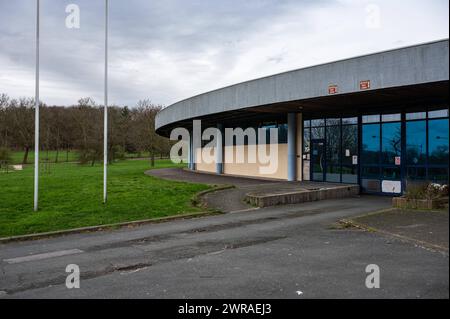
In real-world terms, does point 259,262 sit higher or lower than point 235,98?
lower

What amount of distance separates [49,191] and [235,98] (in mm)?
9707

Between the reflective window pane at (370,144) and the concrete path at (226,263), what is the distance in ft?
31.3

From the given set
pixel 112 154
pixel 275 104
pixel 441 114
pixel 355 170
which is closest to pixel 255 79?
pixel 275 104

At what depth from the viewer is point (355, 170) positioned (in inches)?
816

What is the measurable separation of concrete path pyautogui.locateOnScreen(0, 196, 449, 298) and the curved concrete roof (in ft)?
20.1

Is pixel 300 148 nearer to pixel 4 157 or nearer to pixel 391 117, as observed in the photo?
pixel 391 117

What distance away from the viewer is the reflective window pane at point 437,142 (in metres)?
17.1

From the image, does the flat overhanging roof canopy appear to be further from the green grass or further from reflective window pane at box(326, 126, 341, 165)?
the green grass

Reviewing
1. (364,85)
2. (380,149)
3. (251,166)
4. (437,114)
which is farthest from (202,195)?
(251,166)

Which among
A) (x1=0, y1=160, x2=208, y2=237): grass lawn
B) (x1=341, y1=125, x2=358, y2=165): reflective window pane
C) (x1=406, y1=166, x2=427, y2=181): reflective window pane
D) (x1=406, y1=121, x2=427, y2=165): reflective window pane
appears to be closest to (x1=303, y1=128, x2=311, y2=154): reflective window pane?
Answer: (x1=341, y1=125, x2=358, y2=165): reflective window pane

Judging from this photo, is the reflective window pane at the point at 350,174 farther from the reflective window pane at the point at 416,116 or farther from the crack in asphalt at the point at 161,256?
the crack in asphalt at the point at 161,256

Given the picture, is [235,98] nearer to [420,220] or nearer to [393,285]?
[420,220]

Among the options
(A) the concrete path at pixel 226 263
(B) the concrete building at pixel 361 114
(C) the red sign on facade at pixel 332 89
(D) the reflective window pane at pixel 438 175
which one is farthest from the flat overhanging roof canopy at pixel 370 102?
(A) the concrete path at pixel 226 263

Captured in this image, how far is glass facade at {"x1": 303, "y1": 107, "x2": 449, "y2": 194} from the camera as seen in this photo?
1748 centimetres
